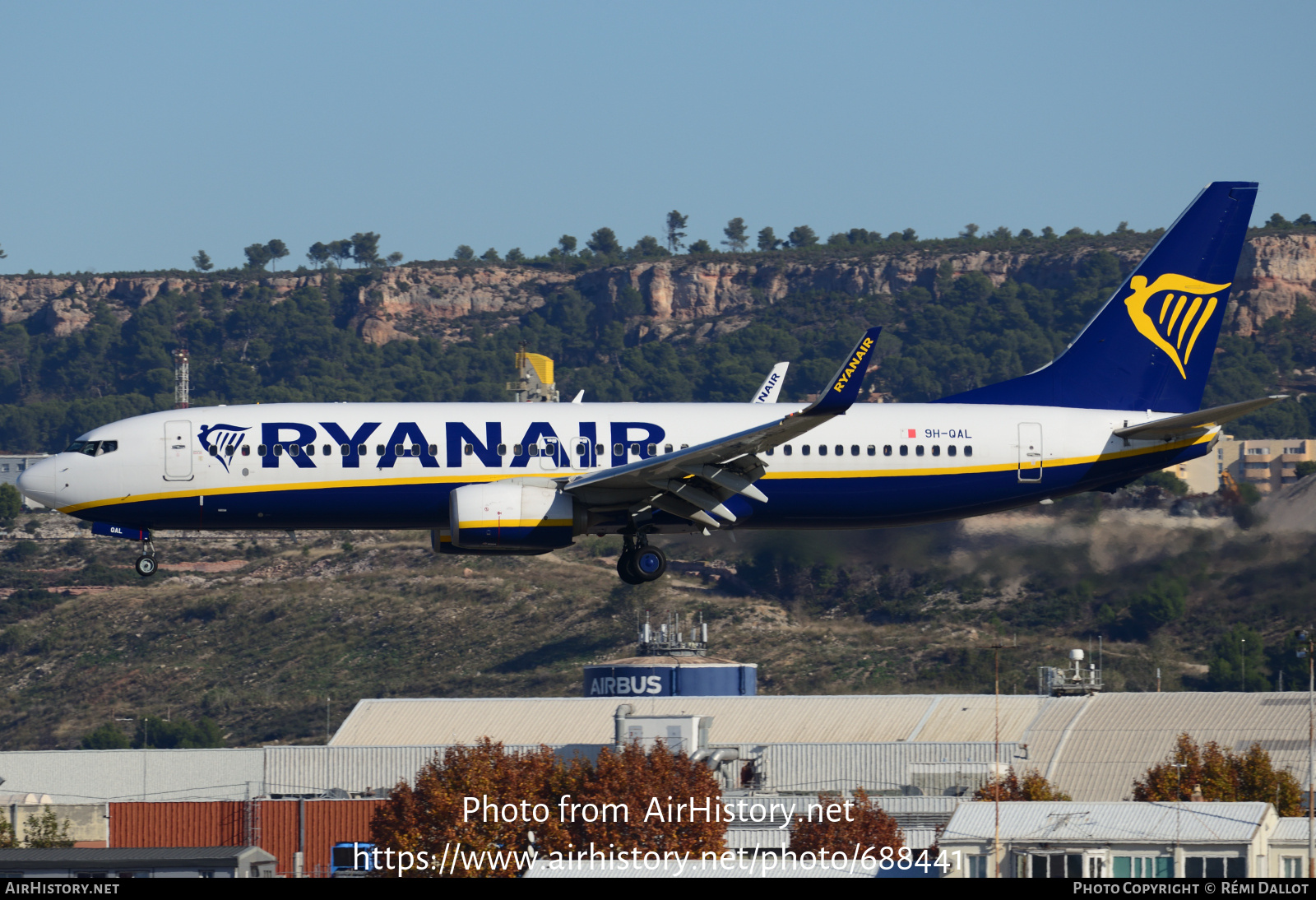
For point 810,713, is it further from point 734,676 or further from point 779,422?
point 779,422

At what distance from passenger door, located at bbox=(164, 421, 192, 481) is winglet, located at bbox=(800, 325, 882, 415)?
15.2 meters

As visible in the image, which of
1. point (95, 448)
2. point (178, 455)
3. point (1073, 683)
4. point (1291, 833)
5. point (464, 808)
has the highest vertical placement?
point (95, 448)

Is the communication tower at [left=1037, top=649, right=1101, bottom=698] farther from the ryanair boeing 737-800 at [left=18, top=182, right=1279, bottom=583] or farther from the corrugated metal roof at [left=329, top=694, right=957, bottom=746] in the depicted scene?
the ryanair boeing 737-800 at [left=18, top=182, right=1279, bottom=583]

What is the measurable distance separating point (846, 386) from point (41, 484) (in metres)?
19.8

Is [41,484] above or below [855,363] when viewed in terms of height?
below

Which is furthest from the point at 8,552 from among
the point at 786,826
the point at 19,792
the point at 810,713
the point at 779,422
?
the point at 779,422

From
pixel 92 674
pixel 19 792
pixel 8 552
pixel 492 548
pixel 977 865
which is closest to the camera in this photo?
pixel 977 865

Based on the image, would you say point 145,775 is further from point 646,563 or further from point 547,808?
point 646,563

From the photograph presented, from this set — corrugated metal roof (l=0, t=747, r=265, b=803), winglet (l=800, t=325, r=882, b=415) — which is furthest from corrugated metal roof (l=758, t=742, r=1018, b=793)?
winglet (l=800, t=325, r=882, b=415)

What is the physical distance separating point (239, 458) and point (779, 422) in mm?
13350

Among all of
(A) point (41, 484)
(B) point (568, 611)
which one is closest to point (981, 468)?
(A) point (41, 484)

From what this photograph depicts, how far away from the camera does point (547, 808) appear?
5450 cm

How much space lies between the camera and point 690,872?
36.4 m

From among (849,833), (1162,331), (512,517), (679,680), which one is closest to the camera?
(512,517)
